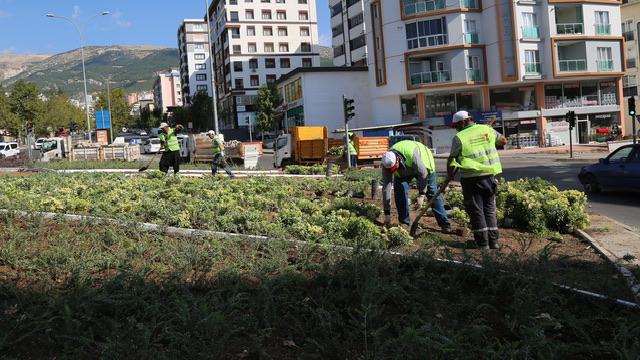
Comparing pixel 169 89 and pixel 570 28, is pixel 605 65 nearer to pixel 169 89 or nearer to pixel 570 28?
pixel 570 28

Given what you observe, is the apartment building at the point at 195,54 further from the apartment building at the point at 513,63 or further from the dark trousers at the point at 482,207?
the dark trousers at the point at 482,207

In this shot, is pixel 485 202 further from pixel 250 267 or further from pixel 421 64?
pixel 421 64

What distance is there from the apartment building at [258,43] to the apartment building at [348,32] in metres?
13.2

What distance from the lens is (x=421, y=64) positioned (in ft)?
145

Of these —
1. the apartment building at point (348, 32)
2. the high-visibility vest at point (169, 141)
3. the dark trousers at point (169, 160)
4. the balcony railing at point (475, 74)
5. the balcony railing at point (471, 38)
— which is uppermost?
the apartment building at point (348, 32)

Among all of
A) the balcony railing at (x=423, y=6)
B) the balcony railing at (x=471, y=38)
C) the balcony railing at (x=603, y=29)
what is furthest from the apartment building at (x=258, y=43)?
the balcony railing at (x=603, y=29)

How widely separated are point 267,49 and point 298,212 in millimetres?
76680

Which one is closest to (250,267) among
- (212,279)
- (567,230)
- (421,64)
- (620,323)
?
(212,279)

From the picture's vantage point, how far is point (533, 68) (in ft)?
139

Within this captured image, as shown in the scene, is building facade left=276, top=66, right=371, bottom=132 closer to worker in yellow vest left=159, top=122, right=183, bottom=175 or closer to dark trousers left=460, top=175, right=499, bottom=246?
worker in yellow vest left=159, top=122, right=183, bottom=175

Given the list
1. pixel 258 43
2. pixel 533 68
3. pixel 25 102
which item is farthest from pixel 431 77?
pixel 25 102

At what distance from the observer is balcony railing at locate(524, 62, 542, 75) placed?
138ft

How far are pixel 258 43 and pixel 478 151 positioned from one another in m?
77.2

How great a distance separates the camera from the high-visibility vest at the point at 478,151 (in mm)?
6867
